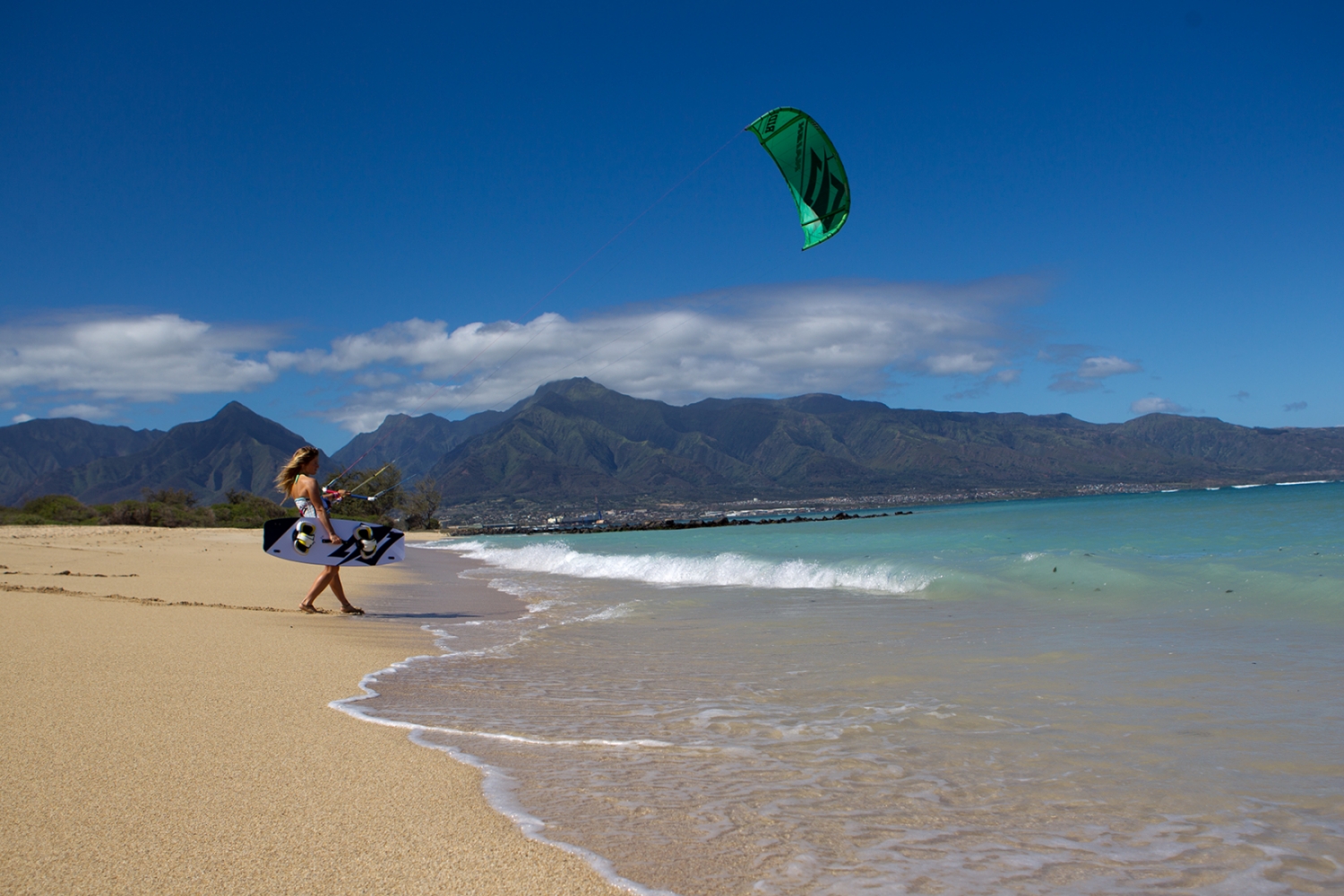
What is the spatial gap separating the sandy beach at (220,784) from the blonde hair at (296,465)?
2.84m

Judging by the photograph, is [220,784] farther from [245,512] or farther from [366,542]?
[245,512]

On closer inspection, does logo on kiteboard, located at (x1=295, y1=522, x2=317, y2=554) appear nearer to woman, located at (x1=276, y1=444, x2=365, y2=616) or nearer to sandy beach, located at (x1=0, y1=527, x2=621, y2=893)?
woman, located at (x1=276, y1=444, x2=365, y2=616)

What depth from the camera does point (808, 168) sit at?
472 inches

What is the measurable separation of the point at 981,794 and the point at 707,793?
112cm

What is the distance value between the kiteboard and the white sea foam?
5.36 m

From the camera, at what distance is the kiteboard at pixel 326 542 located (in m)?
10.6

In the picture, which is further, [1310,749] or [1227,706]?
[1227,706]

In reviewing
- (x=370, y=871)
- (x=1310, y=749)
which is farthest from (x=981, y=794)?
(x=370, y=871)

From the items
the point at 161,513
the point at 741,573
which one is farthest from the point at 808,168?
the point at 161,513

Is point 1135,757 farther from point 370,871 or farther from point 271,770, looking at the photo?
point 271,770

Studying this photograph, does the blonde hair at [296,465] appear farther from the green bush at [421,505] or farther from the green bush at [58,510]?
the green bush at [421,505]

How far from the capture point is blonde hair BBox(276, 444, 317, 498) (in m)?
8.96

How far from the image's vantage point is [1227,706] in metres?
4.54

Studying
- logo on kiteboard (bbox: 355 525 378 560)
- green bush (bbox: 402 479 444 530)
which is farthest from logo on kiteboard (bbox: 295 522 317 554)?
green bush (bbox: 402 479 444 530)
